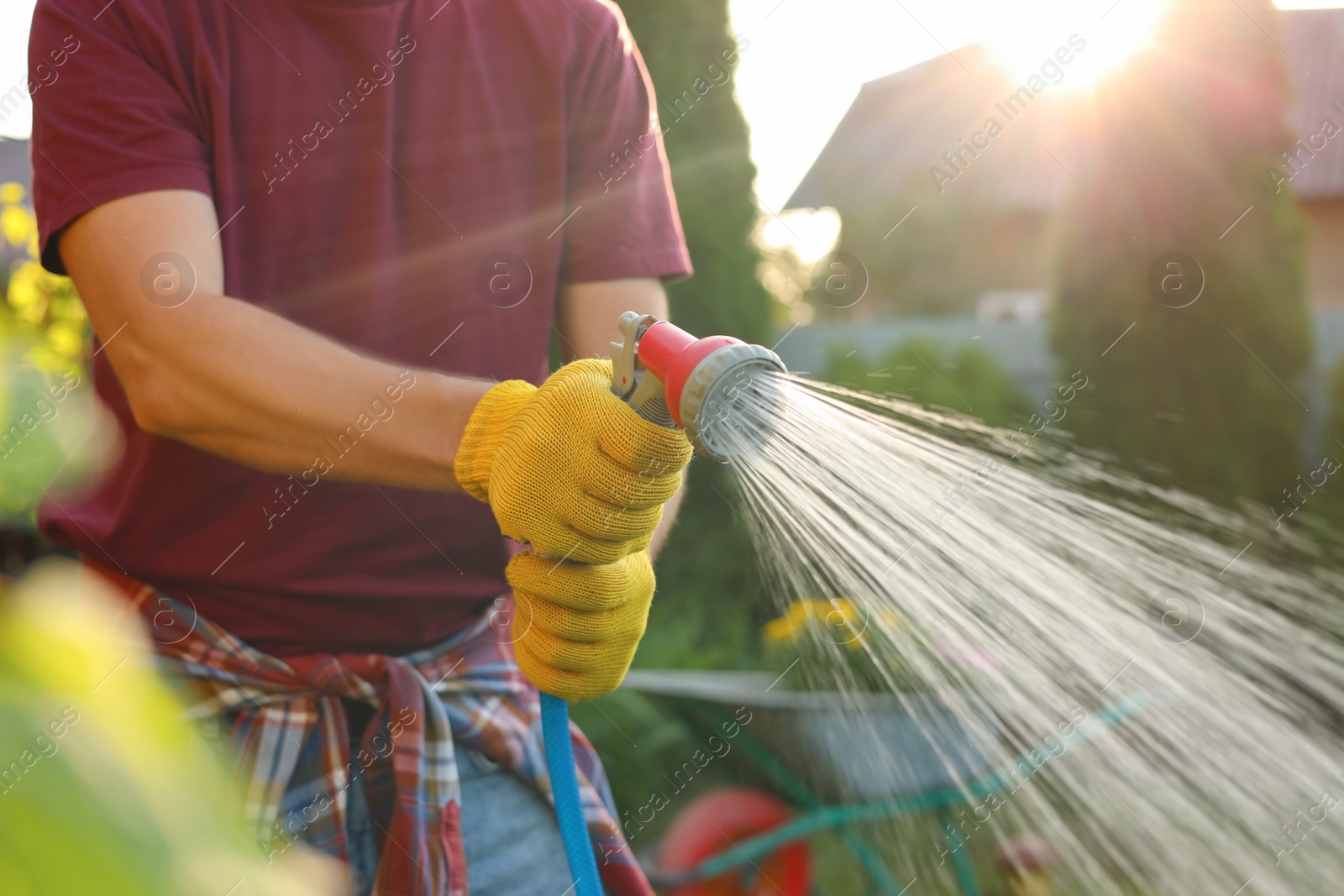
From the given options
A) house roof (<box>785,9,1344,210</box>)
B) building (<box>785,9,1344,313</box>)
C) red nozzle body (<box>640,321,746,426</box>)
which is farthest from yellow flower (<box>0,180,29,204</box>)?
house roof (<box>785,9,1344,210</box>)

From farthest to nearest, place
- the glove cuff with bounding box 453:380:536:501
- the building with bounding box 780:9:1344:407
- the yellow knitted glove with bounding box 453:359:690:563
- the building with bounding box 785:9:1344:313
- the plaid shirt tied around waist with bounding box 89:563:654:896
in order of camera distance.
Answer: the building with bounding box 785:9:1344:313, the building with bounding box 780:9:1344:407, the plaid shirt tied around waist with bounding box 89:563:654:896, the glove cuff with bounding box 453:380:536:501, the yellow knitted glove with bounding box 453:359:690:563

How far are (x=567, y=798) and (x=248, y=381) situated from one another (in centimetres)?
77

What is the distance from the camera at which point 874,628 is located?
348 cm

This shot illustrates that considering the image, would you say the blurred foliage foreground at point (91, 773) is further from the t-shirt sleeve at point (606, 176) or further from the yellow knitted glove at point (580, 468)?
the t-shirt sleeve at point (606, 176)

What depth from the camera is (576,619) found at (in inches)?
54.1

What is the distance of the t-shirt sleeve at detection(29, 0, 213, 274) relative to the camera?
58.1 inches

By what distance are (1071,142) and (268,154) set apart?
7633 mm

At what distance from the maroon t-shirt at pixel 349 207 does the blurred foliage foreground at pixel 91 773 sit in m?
1.21

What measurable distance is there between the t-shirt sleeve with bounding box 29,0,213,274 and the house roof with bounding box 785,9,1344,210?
989 centimetres

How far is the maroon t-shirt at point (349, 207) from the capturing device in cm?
155

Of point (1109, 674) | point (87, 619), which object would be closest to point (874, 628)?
point (1109, 674)

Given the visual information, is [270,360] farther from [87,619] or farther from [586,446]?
[87,619]

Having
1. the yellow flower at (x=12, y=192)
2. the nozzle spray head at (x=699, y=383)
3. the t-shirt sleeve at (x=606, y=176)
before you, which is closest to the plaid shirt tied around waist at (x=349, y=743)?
the nozzle spray head at (x=699, y=383)

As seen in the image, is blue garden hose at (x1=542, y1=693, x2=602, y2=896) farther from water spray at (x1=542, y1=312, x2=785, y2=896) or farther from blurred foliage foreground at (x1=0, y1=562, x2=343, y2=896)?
blurred foliage foreground at (x1=0, y1=562, x2=343, y2=896)
